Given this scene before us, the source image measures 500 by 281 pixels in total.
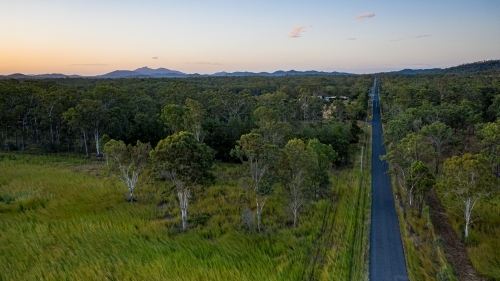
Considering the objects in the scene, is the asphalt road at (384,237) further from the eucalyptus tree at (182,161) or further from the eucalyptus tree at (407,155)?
the eucalyptus tree at (182,161)

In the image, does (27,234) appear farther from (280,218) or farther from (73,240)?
(280,218)

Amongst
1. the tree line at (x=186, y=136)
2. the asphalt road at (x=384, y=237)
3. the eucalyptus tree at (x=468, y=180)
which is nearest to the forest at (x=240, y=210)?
the eucalyptus tree at (x=468, y=180)

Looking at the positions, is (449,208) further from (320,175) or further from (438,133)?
(438,133)

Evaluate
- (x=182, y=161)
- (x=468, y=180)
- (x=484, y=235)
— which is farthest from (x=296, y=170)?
(x=484, y=235)

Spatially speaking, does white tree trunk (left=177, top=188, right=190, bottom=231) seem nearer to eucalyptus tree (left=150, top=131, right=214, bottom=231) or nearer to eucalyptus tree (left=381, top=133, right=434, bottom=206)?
eucalyptus tree (left=150, top=131, right=214, bottom=231)

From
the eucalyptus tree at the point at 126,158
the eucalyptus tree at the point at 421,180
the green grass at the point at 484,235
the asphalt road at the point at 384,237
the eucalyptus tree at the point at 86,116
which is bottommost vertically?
the asphalt road at the point at 384,237

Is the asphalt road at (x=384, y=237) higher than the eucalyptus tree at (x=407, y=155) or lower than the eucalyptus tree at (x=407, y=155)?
lower

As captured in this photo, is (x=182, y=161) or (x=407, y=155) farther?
(x=407, y=155)
